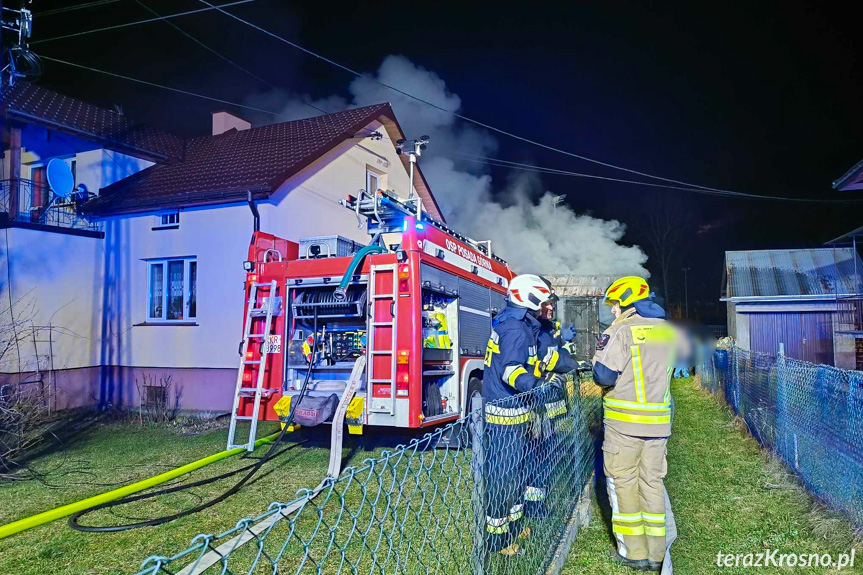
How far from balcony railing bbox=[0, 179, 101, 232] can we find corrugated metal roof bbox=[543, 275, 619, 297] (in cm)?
1356

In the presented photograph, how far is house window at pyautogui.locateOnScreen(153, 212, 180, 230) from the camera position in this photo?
1171 cm

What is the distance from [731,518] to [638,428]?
1.73 m

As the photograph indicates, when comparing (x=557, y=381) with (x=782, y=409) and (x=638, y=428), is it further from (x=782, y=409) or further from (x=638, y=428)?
(x=782, y=409)

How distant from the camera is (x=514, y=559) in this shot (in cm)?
313

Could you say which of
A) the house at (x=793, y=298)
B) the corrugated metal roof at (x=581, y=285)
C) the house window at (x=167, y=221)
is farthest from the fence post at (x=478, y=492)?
the house at (x=793, y=298)

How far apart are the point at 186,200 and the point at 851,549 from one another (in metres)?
11.1

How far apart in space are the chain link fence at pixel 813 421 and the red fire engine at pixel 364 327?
11.9ft

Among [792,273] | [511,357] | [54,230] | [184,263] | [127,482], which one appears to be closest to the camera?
[511,357]

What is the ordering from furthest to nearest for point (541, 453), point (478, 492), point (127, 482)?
point (127, 482), point (541, 453), point (478, 492)

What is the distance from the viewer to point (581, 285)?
64.5 ft

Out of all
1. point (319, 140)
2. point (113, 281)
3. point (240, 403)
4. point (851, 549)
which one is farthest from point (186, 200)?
point (851, 549)

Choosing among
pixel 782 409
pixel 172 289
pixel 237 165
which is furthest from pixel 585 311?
pixel 782 409

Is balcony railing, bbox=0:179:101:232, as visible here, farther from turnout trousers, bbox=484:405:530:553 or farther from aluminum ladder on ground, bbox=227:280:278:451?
turnout trousers, bbox=484:405:530:553

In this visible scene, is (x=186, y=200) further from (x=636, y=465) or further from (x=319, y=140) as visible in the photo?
(x=636, y=465)
